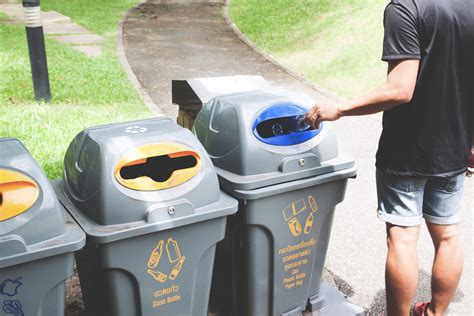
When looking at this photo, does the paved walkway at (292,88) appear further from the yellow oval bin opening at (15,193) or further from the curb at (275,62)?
the yellow oval bin opening at (15,193)

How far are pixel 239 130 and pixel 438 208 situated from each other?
40.9 inches

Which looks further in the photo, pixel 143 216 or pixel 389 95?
pixel 389 95

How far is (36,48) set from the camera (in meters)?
6.42

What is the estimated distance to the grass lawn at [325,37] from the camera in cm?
891

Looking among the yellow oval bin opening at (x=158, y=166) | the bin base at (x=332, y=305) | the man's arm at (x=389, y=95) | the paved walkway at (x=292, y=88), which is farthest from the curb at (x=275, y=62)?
the yellow oval bin opening at (x=158, y=166)

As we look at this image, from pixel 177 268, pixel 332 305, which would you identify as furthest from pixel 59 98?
pixel 177 268

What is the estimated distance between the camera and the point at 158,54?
400 inches

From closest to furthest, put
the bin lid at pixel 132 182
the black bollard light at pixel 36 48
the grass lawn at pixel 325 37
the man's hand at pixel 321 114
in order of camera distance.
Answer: the bin lid at pixel 132 182 → the man's hand at pixel 321 114 → the black bollard light at pixel 36 48 → the grass lawn at pixel 325 37

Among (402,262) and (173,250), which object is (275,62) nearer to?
(402,262)

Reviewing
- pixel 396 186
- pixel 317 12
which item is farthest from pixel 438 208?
pixel 317 12

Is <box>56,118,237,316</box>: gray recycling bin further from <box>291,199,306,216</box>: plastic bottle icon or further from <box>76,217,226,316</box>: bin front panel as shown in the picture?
<box>291,199,306,216</box>: plastic bottle icon

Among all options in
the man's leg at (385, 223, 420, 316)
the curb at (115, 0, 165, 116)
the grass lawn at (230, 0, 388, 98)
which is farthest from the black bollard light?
the man's leg at (385, 223, 420, 316)

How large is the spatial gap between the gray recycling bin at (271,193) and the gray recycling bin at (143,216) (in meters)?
0.17

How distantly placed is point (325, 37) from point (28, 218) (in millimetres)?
9545
